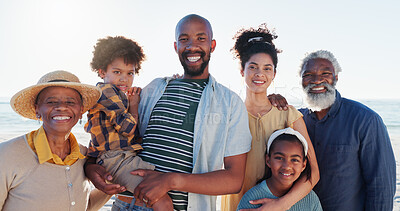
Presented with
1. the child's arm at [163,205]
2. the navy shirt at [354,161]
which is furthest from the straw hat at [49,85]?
the navy shirt at [354,161]

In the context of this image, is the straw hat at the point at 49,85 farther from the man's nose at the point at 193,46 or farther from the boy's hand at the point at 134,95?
the man's nose at the point at 193,46

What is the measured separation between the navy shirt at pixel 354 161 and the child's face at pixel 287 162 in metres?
0.39

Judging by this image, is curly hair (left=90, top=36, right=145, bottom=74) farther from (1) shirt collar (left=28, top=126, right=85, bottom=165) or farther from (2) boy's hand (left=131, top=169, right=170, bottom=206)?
(2) boy's hand (left=131, top=169, right=170, bottom=206)

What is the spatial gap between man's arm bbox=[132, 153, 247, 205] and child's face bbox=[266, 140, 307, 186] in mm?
534

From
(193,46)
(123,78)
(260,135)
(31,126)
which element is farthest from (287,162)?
(31,126)

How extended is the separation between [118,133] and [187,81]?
75cm

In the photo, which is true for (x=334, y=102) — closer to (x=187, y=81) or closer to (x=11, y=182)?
(x=187, y=81)

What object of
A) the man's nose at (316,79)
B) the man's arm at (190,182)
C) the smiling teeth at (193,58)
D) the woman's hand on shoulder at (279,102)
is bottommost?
the man's arm at (190,182)

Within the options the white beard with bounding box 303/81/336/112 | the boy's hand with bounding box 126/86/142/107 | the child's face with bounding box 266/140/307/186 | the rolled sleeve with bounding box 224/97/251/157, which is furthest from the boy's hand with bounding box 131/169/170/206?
the white beard with bounding box 303/81/336/112

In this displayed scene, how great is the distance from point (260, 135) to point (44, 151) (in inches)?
A: 72.4

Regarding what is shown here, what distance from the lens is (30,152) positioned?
2064mm

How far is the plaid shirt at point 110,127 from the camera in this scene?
2352 millimetres

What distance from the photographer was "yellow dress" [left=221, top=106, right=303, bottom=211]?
8.81ft

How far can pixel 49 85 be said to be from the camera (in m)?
2.16
